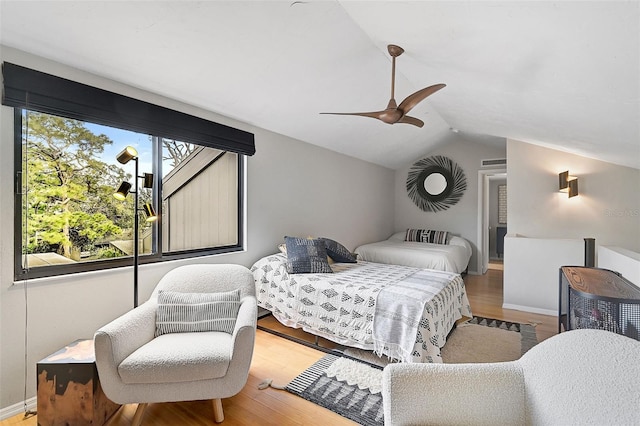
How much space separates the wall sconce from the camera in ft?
12.0

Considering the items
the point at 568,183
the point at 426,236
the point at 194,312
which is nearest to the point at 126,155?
the point at 194,312

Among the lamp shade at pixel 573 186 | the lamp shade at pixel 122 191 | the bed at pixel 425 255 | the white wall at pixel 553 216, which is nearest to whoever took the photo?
the lamp shade at pixel 122 191

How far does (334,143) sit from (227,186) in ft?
5.99

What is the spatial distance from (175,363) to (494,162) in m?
5.92

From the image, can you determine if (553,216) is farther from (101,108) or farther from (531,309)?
(101,108)

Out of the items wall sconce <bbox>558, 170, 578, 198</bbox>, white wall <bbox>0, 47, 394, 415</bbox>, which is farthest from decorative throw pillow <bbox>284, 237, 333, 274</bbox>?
wall sconce <bbox>558, 170, 578, 198</bbox>

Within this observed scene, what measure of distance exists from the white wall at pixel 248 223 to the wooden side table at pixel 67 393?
470 mm

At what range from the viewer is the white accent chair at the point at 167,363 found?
151 centimetres

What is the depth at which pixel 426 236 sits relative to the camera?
575 centimetres

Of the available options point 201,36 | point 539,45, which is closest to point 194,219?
point 201,36

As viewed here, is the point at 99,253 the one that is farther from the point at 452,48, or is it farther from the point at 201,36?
the point at 452,48

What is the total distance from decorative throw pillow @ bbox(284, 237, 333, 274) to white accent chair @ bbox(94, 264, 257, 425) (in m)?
1.18

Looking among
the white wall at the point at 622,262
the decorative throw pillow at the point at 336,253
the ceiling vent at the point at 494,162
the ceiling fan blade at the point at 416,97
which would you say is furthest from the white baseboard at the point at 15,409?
the ceiling vent at the point at 494,162

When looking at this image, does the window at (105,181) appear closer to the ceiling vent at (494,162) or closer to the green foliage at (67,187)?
the green foliage at (67,187)
